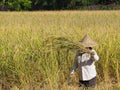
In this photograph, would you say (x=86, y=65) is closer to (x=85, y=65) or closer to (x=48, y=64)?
(x=85, y=65)

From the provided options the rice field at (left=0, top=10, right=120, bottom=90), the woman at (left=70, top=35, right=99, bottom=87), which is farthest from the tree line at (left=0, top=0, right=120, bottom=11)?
the woman at (left=70, top=35, right=99, bottom=87)

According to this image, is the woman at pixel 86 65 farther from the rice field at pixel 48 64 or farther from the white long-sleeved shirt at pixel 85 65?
the rice field at pixel 48 64

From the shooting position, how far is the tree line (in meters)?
55.6

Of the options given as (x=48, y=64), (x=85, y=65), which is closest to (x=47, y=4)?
(x=48, y=64)

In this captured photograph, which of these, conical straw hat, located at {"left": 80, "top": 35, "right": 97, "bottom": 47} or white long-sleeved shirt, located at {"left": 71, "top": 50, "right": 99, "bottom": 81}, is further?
white long-sleeved shirt, located at {"left": 71, "top": 50, "right": 99, "bottom": 81}

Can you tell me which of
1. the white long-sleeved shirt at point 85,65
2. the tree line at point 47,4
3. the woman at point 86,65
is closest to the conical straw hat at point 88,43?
the woman at point 86,65

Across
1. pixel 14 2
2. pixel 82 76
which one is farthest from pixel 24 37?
pixel 14 2

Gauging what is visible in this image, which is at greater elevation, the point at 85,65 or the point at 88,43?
the point at 88,43

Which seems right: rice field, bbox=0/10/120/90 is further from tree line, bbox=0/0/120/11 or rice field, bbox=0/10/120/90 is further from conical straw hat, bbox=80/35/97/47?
tree line, bbox=0/0/120/11

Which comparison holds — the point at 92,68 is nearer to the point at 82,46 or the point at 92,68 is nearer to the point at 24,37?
the point at 82,46

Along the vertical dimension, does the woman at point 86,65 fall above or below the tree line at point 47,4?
above

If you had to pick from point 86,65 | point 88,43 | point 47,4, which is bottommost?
point 47,4

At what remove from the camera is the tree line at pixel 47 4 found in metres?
55.6

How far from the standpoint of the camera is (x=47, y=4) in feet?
189
